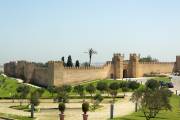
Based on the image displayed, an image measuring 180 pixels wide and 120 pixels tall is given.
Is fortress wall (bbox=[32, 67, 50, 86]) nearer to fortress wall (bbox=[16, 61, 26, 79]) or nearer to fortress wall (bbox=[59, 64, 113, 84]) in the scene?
fortress wall (bbox=[59, 64, 113, 84])

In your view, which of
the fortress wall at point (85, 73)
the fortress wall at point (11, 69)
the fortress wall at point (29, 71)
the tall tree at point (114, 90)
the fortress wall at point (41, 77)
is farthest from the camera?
the fortress wall at point (11, 69)

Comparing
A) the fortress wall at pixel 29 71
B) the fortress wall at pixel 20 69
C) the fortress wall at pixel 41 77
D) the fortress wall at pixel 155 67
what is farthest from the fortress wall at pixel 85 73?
the fortress wall at pixel 20 69

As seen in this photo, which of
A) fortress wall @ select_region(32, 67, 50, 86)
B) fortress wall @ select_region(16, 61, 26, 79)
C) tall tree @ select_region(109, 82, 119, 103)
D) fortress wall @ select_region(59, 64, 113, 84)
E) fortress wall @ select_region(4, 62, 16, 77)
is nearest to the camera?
tall tree @ select_region(109, 82, 119, 103)

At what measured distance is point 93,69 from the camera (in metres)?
58.6

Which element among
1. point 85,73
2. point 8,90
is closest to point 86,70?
point 85,73

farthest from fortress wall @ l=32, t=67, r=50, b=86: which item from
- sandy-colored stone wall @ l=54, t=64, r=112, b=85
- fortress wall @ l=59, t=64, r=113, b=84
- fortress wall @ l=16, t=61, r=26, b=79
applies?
fortress wall @ l=16, t=61, r=26, b=79

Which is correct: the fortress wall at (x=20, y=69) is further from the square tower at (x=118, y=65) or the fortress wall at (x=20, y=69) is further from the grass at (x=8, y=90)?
the square tower at (x=118, y=65)

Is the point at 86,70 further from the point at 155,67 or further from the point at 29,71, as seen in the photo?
the point at 155,67

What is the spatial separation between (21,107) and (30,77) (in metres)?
31.2

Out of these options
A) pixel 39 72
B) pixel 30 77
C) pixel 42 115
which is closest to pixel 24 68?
pixel 30 77

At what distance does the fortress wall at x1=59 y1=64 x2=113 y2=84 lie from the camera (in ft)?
180

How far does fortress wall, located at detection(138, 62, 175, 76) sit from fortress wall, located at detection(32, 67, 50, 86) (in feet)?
46.8

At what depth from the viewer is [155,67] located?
6838cm

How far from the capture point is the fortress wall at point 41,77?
55653 mm
